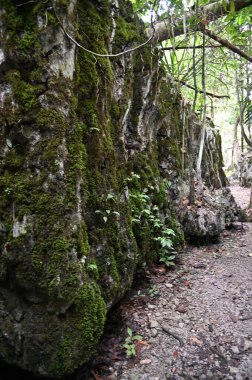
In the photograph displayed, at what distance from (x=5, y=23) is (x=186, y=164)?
455 cm

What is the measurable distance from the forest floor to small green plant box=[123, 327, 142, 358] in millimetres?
21

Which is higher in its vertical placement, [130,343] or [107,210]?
[107,210]

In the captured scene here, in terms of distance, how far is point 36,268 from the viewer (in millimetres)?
2131

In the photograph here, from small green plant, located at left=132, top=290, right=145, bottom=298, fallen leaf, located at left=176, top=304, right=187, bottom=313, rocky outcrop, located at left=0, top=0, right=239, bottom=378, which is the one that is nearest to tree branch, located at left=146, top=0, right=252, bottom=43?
rocky outcrop, located at left=0, top=0, right=239, bottom=378

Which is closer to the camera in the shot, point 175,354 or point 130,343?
point 175,354

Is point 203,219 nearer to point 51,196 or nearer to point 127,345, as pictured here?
point 127,345

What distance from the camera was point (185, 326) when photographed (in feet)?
9.68

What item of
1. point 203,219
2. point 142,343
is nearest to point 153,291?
point 142,343

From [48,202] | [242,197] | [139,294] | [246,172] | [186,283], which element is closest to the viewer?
[48,202]

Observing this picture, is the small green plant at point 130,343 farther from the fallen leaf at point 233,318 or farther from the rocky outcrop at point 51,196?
the fallen leaf at point 233,318

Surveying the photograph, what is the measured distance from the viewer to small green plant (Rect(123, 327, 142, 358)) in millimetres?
2574

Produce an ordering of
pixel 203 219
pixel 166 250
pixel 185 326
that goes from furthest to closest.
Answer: pixel 203 219 → pixel 166 250 → pixel 185 326

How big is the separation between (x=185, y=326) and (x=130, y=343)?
68cm

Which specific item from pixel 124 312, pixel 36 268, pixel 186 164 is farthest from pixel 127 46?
pixel 124 312
